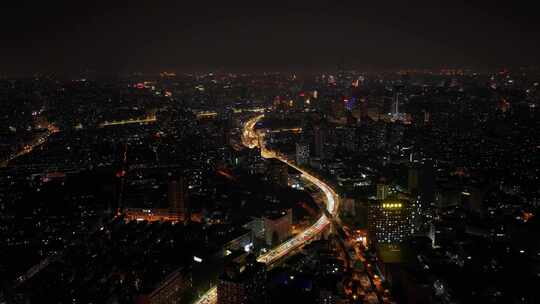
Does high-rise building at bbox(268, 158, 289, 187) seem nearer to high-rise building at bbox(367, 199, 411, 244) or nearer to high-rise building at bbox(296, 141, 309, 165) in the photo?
high-rise building at bbox(296, 141, 309, 165)

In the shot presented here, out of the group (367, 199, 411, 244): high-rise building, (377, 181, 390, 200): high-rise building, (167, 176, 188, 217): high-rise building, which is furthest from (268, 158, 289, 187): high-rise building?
(367, 199, 411, 244): high-rise building

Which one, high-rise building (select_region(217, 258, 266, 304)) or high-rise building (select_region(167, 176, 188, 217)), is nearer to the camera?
high-rise building (select_region(217, 258, 266, 304))

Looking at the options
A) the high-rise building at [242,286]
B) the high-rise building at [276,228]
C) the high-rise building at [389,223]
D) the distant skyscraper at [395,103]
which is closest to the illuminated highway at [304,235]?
the high-rise building at [276,228]

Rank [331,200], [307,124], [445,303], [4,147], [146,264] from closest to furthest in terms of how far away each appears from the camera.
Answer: [445,303] → [146,264] → [331,200] → [4,147] → [307,124]

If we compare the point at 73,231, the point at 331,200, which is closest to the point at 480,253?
the point at 331,200

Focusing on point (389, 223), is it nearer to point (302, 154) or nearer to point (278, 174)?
point (278, 174)

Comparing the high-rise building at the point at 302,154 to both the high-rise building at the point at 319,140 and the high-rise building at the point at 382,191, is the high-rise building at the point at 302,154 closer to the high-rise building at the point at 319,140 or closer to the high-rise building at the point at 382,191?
the high-rise building at the point at 319,140

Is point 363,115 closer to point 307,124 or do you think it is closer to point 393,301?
point 307,124
